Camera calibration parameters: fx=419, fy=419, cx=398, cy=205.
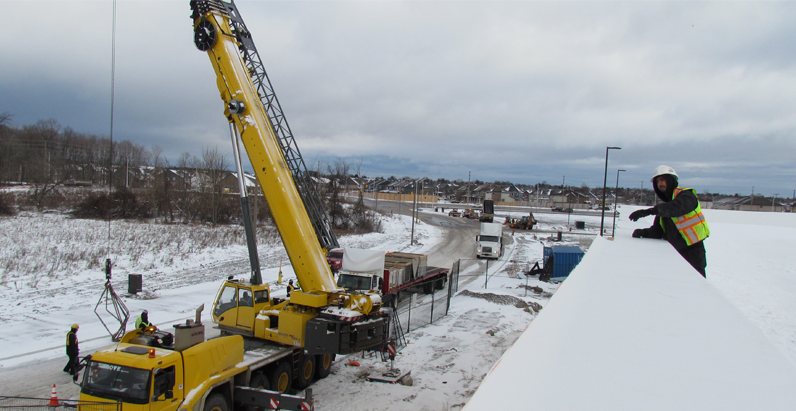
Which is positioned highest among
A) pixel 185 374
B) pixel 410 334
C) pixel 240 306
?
pixel 240 306

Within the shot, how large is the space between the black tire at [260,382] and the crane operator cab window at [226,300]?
87.5 inches

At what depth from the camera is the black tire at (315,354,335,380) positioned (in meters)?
11.1

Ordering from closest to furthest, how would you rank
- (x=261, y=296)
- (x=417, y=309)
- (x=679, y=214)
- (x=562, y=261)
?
(x=679, y=214) < (x=261, y=296) < (x=417, y=309) < (x=562, y=261)

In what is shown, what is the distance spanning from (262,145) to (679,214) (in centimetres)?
859

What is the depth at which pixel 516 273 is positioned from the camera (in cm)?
2766

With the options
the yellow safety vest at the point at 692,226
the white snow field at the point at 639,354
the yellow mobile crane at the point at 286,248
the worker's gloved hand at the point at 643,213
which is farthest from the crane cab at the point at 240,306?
the yellow safety vest at the point at 692,226

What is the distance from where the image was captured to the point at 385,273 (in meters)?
18.0

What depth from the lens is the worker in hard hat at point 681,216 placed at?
19.5 feet

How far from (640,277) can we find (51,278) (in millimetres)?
24135

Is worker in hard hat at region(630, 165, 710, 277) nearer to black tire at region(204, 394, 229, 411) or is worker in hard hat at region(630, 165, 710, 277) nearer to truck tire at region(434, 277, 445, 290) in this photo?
black tire at region(204, 394, 229, 411)

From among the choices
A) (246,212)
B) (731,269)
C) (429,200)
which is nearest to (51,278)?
(246,212)

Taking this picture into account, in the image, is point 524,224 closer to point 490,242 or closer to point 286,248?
point 490,242

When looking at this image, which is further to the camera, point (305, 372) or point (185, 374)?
point (305, 372)

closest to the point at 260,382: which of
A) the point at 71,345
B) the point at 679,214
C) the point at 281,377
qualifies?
the point at 281,377
